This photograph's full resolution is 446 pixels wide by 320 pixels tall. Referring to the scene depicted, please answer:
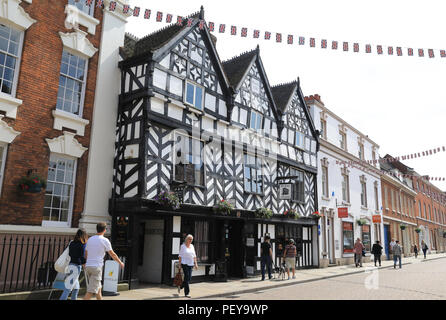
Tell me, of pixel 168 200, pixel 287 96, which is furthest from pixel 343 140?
pixel 168 200

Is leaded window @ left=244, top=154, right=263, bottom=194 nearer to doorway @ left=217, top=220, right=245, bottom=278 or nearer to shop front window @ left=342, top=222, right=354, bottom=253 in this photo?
doorway @ left=217, top=220, right=245, bottom=278

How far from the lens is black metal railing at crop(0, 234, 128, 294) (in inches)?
368

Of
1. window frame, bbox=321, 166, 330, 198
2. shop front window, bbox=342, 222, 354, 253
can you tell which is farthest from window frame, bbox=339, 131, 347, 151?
shop front window, bbox=342, 222, 354, 253

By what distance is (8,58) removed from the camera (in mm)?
10320

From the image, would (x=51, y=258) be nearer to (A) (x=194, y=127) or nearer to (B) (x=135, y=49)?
(A) (x=194, y=127)

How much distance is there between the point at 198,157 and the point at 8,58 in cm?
717

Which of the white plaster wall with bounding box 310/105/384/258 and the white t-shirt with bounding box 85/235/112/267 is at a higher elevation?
the white plaster wall with bounding box 310/105/384/258

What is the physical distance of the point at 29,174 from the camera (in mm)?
10141

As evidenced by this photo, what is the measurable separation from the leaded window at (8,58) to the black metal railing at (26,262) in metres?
4.23

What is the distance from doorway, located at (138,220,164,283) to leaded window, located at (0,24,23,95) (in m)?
6.48

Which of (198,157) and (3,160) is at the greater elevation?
(198,157)

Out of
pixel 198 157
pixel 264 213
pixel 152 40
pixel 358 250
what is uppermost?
pixel 152 40

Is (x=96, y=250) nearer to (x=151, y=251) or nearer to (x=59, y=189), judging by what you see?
(x=59, y=189)

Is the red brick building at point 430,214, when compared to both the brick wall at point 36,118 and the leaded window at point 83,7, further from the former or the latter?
the brick wall at point 36,118
